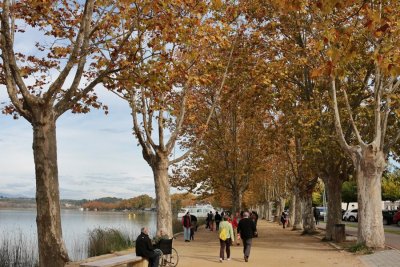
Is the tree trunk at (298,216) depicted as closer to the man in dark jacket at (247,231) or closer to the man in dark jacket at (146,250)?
the man in dark jacket at (247,231)

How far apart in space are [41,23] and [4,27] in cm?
378

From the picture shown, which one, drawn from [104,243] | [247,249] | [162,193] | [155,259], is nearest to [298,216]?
[104,243]

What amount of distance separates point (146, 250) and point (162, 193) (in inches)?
169

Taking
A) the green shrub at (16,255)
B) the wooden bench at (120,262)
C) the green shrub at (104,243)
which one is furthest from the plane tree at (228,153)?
the wooden bench at (120,262)

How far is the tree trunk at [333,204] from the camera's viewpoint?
25828 millimetres

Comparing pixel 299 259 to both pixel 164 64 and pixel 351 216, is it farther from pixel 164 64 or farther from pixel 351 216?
pixel 351 216

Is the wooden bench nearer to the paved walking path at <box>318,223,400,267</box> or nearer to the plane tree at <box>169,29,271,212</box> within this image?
the paved walking path at <box>318,223,400,267</box>

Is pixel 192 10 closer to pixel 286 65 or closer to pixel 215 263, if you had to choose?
pixel 215 263

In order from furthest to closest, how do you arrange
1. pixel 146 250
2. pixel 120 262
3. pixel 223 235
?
pixel 223 235, pixel 146 250, pixel 120 262

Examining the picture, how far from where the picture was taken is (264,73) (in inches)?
881

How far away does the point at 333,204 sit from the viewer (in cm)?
2595

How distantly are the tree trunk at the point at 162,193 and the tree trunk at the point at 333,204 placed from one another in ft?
37.0

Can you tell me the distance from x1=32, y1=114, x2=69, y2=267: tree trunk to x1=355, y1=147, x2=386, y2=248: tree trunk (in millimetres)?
13131

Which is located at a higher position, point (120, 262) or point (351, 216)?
point (120, 262)
